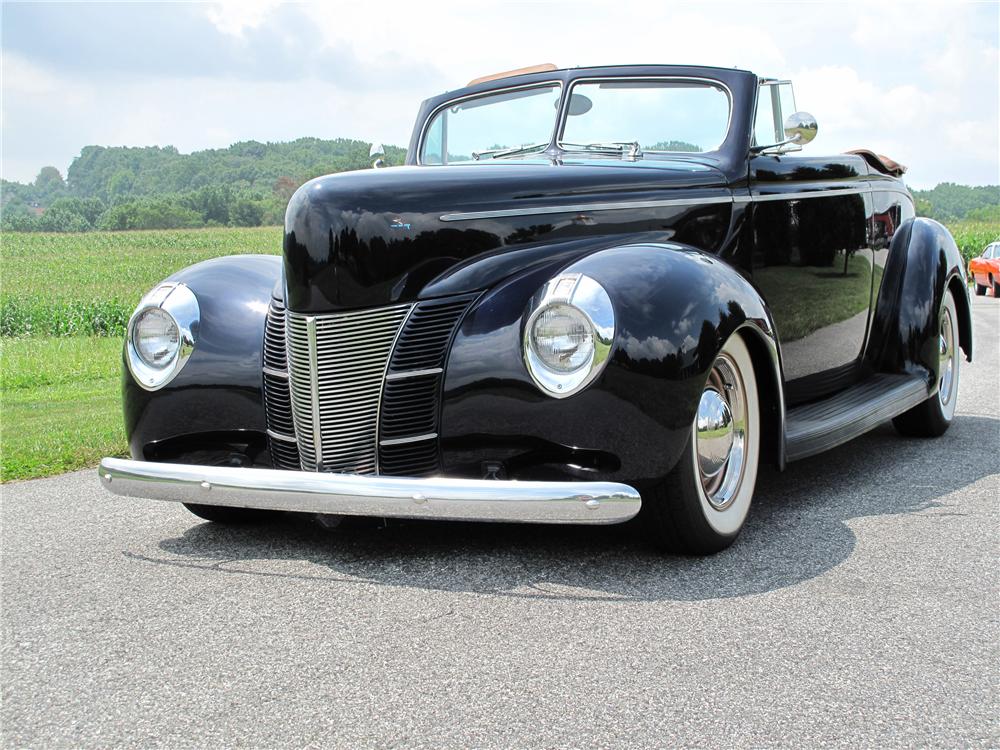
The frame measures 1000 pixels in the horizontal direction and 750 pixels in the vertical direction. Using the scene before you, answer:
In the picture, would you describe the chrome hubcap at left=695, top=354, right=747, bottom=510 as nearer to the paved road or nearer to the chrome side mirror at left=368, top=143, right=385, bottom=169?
the paved road

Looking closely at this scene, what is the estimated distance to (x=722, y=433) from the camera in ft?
12.6

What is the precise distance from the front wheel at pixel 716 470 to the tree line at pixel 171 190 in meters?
24.7

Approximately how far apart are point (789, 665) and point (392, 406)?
155cm

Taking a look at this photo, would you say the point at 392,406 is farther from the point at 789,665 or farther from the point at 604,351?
the point at 789,665

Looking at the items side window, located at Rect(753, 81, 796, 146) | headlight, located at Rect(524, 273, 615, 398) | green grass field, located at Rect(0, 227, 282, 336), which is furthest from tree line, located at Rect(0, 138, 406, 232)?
headlight, located at Rect(524, 273, 615, 398)

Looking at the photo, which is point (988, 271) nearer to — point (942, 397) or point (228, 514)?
point (942, 397)

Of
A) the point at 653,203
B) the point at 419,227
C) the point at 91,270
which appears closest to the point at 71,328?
the point at 91,270

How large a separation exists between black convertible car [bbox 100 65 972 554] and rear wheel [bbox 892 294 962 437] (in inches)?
38.8

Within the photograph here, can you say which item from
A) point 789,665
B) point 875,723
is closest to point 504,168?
point 789,665

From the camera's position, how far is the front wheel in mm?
3570

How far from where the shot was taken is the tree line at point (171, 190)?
36.2 metres

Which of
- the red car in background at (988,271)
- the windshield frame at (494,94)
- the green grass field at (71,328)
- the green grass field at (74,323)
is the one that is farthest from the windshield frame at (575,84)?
the red car in background at (988,271)

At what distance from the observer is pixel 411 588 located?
3469mm

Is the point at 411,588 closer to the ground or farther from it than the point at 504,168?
closer to the ground
